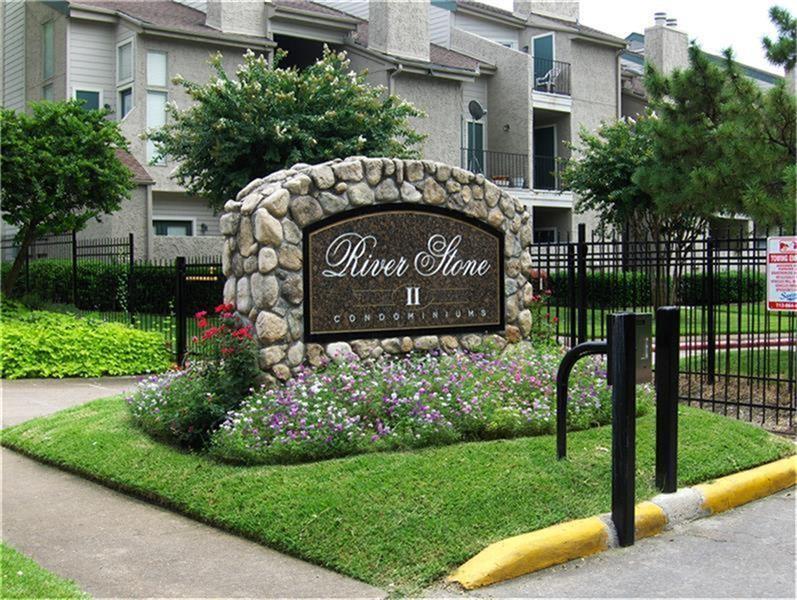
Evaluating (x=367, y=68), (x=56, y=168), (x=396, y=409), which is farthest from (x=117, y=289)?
(x=396, y=409)

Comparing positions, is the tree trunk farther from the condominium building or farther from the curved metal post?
the curved metal post

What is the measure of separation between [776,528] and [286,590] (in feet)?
11.5

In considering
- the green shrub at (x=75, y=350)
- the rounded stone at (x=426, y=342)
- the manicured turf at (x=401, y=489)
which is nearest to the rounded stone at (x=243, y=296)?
the manicured turf at (x=401, y=489)

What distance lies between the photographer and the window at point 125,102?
83.0 feet

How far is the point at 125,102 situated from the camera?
25656 millimetres

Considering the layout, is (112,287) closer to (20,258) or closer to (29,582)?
(20,258)

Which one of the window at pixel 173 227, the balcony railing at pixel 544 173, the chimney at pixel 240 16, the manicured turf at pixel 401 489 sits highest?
the chimney at pixel 240 16

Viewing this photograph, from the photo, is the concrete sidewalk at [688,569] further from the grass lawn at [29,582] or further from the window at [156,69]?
the window at [156,69]

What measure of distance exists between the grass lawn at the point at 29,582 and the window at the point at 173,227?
2008 cm

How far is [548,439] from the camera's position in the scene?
8.13 metres

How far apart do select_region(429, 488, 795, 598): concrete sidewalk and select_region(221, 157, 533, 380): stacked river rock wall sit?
3.80 m

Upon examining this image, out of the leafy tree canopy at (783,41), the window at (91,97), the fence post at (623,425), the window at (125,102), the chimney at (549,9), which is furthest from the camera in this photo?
the chimney at (549,9)

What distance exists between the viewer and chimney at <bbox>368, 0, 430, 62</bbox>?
1089 inches

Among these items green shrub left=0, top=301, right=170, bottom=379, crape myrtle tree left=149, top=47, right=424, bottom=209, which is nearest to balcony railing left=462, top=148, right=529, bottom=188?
crape myrtle tree left=149, top=47, right=424, bottom=209
